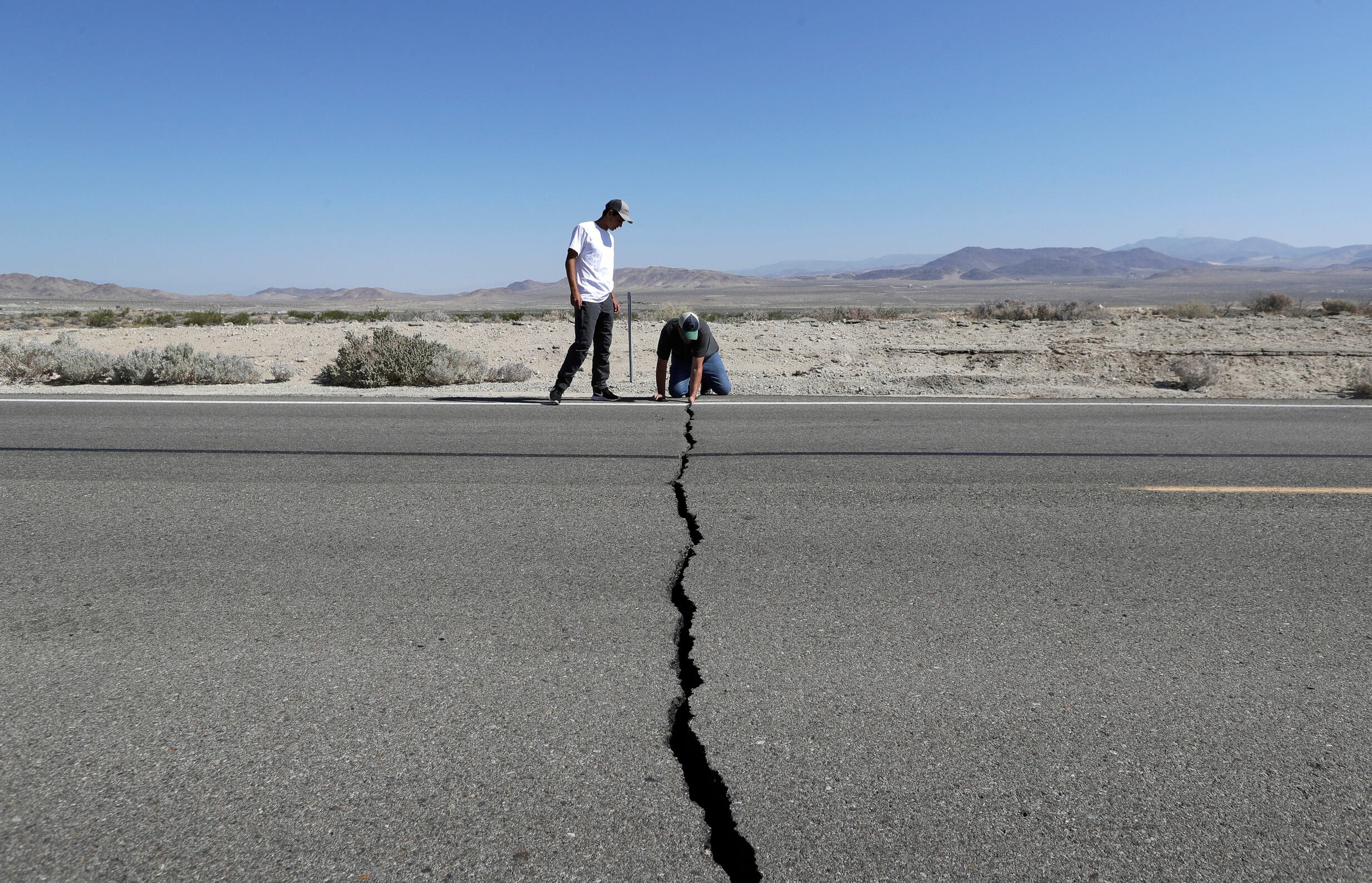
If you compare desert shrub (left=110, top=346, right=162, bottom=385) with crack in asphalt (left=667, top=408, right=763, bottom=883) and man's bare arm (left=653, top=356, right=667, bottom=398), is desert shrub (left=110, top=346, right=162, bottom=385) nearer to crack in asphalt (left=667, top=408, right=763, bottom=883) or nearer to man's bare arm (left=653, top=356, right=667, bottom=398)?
man's bare arm (left=653, top=356, right=667, bottom=398)

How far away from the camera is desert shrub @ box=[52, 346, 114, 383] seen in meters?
12.6

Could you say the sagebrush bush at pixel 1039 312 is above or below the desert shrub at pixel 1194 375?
above

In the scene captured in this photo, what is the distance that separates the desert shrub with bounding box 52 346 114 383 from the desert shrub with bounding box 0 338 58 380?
435 millimetres

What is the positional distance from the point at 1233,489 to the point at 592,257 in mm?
5962

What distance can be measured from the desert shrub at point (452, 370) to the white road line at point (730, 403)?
2307 mm

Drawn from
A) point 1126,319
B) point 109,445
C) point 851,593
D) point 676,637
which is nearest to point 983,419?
point 851,593

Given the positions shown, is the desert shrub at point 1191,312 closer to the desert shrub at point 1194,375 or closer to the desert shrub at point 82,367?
the desert shrub at point 1194,375

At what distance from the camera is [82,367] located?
41.4 feet

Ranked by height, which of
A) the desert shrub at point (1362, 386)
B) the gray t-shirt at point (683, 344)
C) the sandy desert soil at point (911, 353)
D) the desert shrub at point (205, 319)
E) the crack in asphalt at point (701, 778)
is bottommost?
the crack in asphalt at point (701, 778)

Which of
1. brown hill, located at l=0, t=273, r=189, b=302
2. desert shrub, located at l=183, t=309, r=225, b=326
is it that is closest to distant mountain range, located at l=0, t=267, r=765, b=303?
brown hill, located at l=0, t=273, r=189, b=302

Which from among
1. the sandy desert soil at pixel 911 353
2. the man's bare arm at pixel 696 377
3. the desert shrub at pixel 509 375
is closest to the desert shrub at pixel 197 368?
the sandy desert soil at pixel 911 353

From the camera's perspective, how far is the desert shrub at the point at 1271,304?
28.3 metres

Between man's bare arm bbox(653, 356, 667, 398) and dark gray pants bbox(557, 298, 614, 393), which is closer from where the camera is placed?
dark gray pants bbox(557, 298, 614, 393)

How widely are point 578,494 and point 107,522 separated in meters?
2.51
